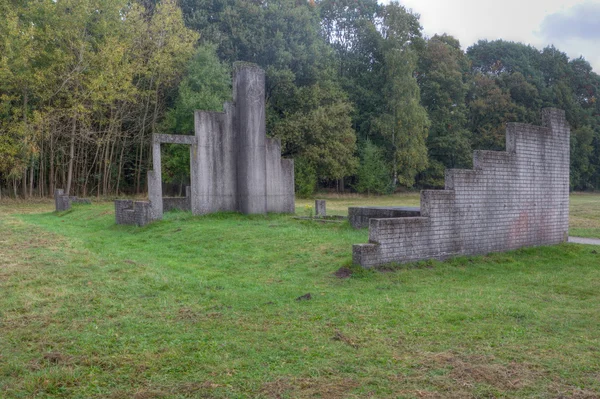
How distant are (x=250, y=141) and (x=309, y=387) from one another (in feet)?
51.6

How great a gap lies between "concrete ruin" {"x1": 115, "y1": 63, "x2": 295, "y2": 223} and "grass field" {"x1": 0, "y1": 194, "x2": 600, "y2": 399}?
7.06 m

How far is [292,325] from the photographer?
621 cm

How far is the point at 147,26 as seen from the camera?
3475 centimetres

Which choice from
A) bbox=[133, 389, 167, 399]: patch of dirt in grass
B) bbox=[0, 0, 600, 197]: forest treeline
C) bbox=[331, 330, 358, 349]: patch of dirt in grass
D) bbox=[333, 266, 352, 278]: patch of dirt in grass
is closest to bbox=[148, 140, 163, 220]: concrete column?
bbox=[333, 266, 352, 278]: patch of dirt in grass

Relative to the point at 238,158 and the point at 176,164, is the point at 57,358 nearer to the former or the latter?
the point at 238,158

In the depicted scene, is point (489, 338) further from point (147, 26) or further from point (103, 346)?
point (147, 26)

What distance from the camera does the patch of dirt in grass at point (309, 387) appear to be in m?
4.21

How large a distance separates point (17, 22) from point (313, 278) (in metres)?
28.0

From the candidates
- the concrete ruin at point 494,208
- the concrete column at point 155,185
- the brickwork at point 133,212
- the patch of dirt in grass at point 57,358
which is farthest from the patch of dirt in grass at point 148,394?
the concrete column at point 155,185

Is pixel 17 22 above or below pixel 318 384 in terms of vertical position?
above

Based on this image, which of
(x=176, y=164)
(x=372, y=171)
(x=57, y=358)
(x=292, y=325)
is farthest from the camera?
(x=372, y=171)

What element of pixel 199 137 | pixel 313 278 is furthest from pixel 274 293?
pixel 199 137

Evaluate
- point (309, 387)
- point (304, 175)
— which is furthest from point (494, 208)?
point (304, 175)

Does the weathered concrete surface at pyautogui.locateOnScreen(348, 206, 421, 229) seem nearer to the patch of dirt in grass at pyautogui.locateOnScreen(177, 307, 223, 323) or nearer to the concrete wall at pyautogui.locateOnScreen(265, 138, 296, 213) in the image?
the concrete wall at pyautogui.locateOnScreen(265, 138, 296, 213)
